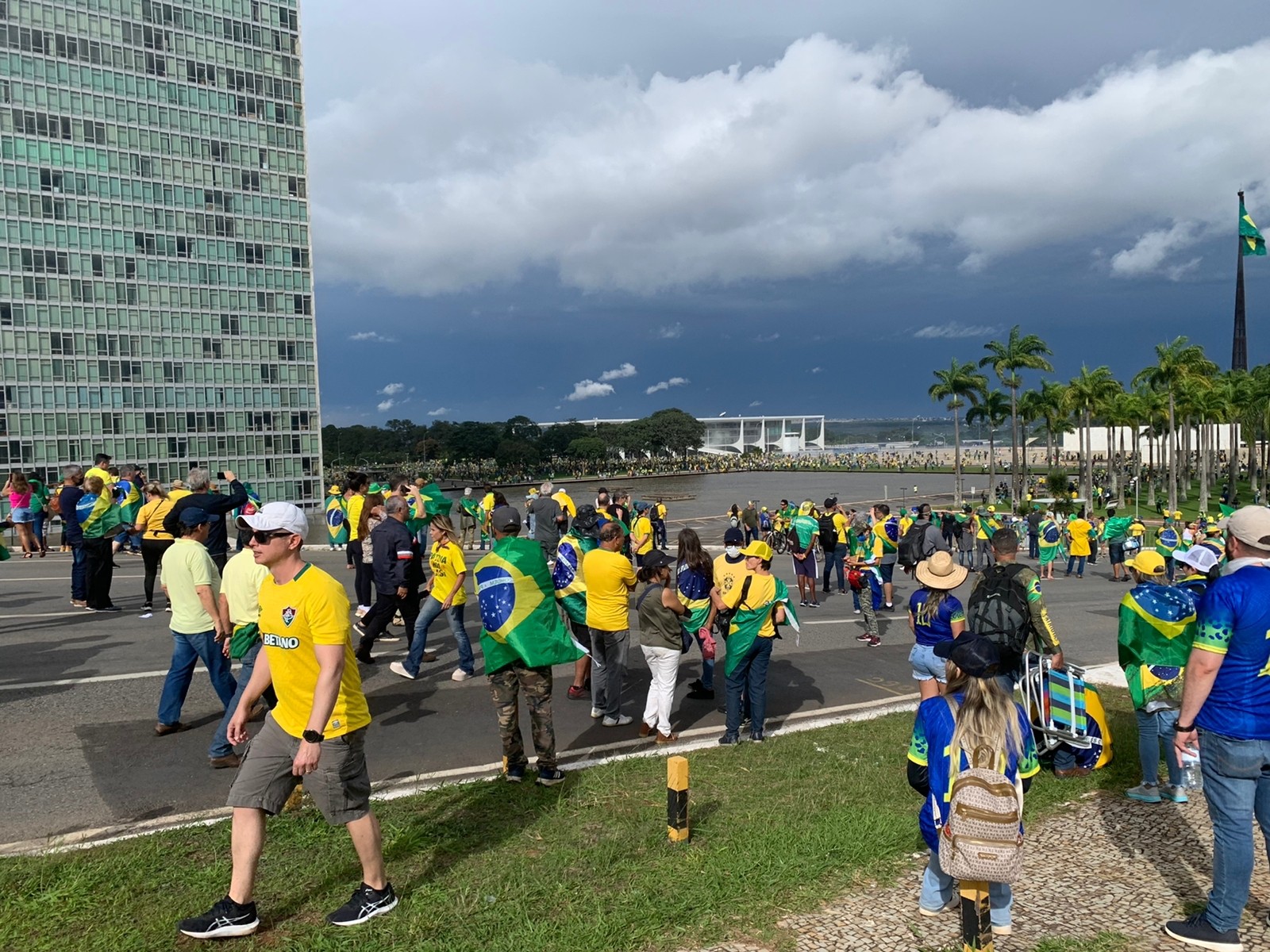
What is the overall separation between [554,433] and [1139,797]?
568ft

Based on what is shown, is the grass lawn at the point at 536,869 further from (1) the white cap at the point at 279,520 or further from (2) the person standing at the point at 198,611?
(1) the white cap at the point at 279,520

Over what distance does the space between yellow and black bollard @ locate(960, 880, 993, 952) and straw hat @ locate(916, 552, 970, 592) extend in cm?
298

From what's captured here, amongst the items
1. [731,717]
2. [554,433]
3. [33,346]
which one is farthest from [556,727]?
[554,433]

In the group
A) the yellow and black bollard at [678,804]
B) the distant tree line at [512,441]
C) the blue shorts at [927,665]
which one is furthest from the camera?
the distant tree line at [512,441]

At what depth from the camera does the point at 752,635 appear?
6.85 meters

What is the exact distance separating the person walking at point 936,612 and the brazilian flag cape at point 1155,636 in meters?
1.06

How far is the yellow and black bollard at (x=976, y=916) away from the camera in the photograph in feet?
10.8

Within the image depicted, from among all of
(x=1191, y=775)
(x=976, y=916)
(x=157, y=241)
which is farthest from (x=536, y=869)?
(x=157, y=241)

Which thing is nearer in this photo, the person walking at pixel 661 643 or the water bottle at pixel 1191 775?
the water bottle at pixel 1191 775

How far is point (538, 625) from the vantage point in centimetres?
560

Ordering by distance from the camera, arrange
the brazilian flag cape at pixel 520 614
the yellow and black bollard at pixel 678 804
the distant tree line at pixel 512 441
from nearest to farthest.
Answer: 1. the yellow and black bollard at pixel 678 804
2. the brazilian flag cape at pixel 520 614
3. the distant tree line at pixel 512 441

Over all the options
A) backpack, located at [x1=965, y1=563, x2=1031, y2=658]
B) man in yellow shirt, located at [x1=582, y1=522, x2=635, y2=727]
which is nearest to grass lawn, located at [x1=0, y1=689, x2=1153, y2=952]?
backpack, located at [x1=965, y1=563, x2=1031, y2=658]

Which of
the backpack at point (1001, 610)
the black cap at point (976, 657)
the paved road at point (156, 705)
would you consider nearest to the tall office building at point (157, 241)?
the paved road at point (156, 705)

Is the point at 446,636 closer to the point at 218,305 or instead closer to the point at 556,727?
the point at 556,727
